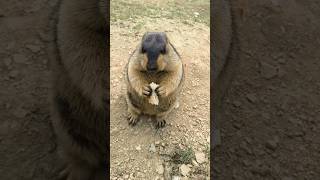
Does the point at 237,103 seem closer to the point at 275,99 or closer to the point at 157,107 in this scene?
the point at 275,99

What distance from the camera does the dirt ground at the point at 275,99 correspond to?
3164 millimetres

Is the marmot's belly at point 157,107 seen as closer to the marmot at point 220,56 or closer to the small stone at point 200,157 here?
the small stone at point 200,157

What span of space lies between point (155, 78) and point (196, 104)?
1.34ft

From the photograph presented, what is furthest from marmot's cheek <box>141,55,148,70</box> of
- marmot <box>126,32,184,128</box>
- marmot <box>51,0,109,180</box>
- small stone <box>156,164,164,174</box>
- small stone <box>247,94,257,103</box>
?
small stone <box>247,94,257,103</box>

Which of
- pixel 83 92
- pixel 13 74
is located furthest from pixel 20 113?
pixel 83 92

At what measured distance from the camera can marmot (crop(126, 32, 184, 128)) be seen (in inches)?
90.7

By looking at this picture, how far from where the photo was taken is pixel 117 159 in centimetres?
255

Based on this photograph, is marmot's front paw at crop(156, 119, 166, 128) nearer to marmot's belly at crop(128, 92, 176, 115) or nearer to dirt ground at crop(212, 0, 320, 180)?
marmot's belly at crop(128, 92, 176, 115)

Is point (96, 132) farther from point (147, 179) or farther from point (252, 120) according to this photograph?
point (252, 120)

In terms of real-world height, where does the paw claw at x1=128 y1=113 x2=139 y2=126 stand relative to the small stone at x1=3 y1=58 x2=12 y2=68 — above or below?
above

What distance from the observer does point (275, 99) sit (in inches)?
138

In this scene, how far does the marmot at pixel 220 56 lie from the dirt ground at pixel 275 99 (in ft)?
0.22

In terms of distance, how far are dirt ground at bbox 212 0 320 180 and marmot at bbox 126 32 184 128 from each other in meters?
0.67

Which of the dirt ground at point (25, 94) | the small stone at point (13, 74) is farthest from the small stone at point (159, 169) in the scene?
the small stone at point (13, 74)
